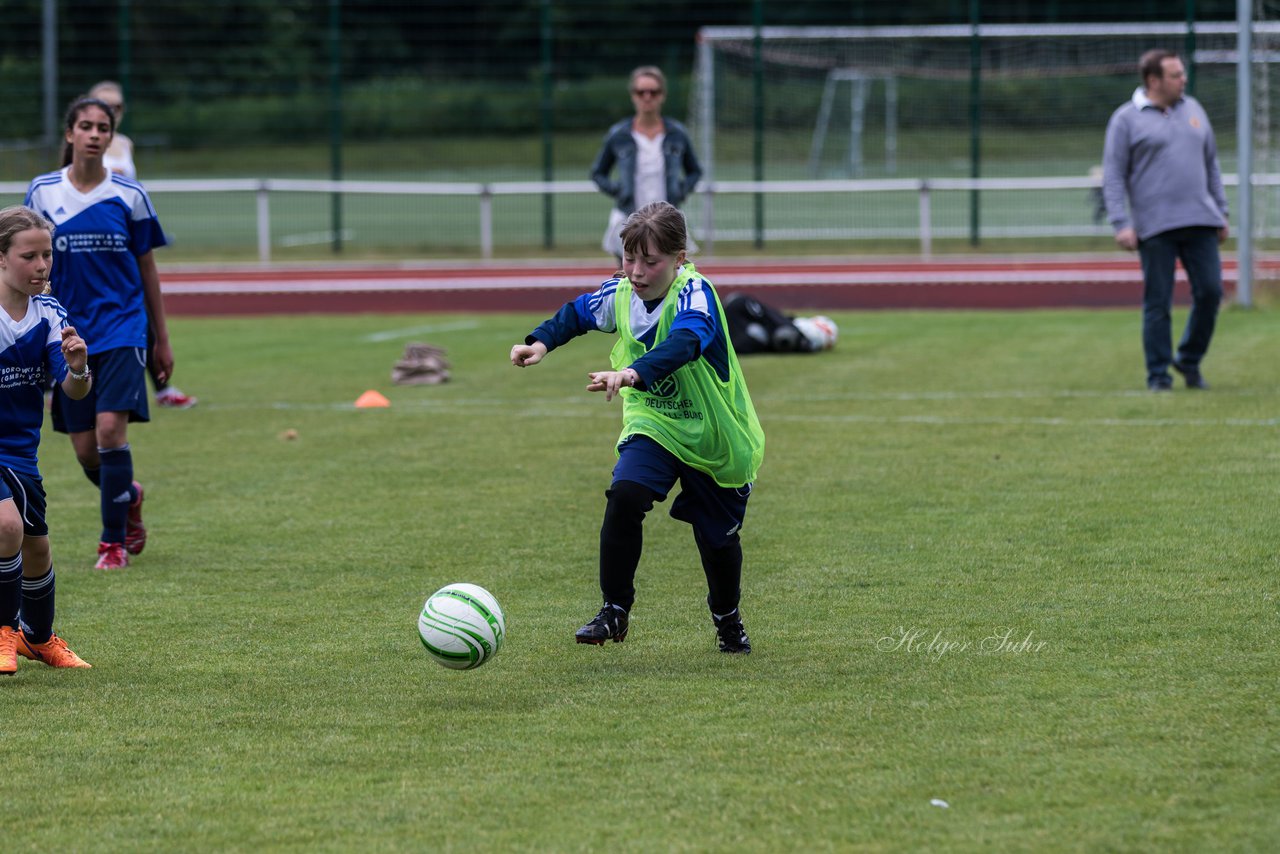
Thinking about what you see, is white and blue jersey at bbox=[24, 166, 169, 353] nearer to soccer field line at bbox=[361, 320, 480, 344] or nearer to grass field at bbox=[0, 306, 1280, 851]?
grass field at bbox=[0, 306, 1280, 851]

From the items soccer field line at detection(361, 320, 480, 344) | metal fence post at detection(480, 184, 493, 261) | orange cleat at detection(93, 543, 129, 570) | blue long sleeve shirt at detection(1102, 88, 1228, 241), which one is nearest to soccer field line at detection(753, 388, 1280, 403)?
blue long sleeve shirt at detection(1102, 88, 1228, 241)

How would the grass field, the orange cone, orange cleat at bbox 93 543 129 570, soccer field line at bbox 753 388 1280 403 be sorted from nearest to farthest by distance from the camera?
the grass field → orange cleat at bbox 93 543 129 570 → soccer field line at bbox 753 388 1280 403 → the orange cone

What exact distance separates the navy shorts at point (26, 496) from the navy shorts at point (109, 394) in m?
1.63

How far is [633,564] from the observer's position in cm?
548

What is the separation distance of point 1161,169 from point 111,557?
6.90 metres

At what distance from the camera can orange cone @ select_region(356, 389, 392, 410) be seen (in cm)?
1172

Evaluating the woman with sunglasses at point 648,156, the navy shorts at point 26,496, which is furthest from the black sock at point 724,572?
the woman with sunglasses at point 648,156

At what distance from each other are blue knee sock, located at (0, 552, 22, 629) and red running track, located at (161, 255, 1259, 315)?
13898mm

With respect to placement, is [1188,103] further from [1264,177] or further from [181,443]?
[1264,177]

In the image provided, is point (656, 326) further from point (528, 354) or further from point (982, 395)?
point (982, 395)

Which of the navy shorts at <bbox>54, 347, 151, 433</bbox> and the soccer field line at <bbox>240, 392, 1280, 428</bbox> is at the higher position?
the navy shorts at <bbox>54, 347, 151, 433</bbox>

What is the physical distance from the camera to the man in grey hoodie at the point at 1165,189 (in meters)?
10.8

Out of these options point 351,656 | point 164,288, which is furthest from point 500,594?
point 164,288

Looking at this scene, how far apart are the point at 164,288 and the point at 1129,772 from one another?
1888cm
